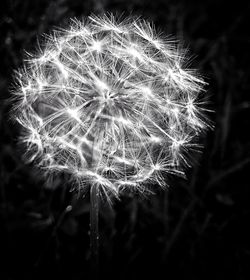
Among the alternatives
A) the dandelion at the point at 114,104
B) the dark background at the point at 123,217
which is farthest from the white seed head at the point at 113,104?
the dark background at the point at 123,217

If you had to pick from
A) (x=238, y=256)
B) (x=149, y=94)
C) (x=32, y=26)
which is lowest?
(x=238, y=256)

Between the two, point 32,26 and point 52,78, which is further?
point 32,26

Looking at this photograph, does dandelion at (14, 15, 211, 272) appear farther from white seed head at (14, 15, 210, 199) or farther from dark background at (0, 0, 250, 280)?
dark background at (0, 0, 250, 280)

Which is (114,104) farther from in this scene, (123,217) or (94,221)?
(123,217)

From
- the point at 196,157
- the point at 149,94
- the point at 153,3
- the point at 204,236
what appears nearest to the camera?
the point at 149,94

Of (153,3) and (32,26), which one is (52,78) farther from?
(153,3)

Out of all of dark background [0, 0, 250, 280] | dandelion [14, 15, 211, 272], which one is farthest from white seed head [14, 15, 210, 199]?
dark background [0, 0, 250, 280]

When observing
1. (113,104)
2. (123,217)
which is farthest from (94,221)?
(123,217)

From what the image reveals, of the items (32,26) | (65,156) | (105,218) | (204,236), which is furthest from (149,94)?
(32,26)
